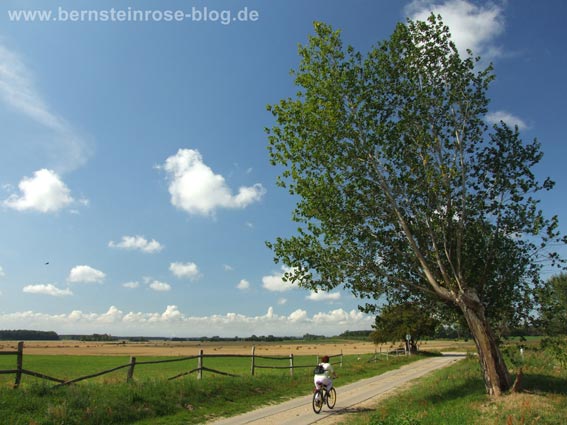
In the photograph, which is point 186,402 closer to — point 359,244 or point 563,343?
point 359,244

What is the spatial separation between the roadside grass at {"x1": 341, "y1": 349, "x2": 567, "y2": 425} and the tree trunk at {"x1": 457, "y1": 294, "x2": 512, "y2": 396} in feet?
2.11

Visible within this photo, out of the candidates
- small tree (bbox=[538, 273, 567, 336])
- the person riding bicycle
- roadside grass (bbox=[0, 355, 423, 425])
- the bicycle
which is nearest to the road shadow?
the bicycle

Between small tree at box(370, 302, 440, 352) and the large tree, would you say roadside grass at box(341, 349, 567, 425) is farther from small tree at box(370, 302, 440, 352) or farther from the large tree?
small tree at box(370, 302, 440, 352)

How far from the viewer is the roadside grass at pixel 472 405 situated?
41.5 ft

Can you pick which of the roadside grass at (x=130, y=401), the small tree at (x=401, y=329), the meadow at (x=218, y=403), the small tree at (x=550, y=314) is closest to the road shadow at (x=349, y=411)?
the meadow at (x=218, y=403)

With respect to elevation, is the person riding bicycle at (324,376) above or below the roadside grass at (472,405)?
above

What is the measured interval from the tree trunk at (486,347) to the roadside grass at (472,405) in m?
0.64

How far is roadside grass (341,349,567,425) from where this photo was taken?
12641 millimetres

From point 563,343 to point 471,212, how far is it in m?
6.33

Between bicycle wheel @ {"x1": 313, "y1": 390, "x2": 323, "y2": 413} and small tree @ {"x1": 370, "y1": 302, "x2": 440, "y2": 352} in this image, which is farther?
small tree @ {"x1": 370, "y1": 302, "x2": 440, "y2": 352}

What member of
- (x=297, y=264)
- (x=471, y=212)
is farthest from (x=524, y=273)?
(x=297, y=264)

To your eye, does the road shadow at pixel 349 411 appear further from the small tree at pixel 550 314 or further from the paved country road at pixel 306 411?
the small tree at pixel 550 314

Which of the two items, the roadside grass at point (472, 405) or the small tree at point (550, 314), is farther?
the small tree at point (550, 314)

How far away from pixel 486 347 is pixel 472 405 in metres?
2.51
